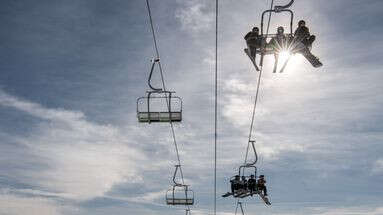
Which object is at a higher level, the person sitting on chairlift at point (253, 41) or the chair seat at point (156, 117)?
the person sitting on chairlift at point (253, 41)

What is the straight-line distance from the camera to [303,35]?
17.7 m

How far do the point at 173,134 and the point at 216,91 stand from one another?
4087 millimetres

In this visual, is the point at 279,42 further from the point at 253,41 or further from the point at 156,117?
the point at 156,117

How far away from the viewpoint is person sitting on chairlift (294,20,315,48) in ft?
58.0

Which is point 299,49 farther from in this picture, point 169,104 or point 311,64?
point 169,104

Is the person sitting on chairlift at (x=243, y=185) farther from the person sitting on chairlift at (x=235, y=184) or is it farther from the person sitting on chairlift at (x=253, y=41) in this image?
the person sitting on chairlift at (x=253, y=41)

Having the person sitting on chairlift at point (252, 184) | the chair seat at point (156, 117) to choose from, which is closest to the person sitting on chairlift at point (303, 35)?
the chair seat at point (156, 117)

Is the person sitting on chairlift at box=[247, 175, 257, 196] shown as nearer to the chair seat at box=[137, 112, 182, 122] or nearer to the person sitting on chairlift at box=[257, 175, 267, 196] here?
the person sitting on chairlift at box=[257, 175, 267, 196]

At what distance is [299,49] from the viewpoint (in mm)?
17625

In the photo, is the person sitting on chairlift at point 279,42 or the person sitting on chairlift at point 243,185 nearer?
the person sitting on chairlift at point 279,42

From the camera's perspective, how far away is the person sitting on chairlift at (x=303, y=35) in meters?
17.7

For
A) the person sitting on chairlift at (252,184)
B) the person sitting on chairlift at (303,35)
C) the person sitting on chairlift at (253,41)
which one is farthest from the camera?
the person sitting on chairlift at (252,184)

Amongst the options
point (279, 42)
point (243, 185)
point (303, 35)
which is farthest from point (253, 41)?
point (243, 185)

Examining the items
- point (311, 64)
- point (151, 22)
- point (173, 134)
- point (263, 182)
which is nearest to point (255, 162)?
point (263, 182)
